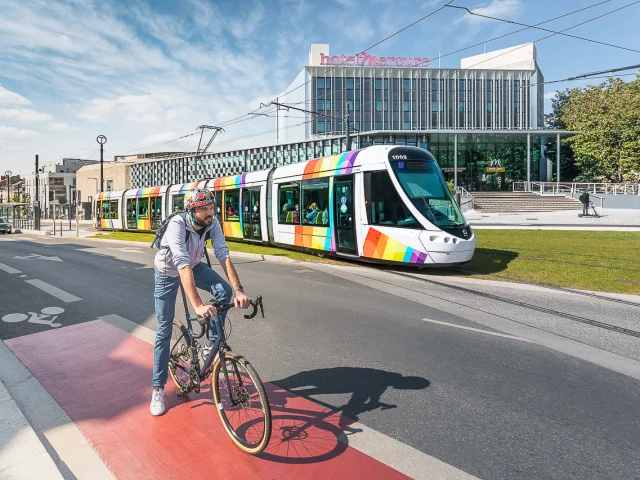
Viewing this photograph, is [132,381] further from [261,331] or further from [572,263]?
[572,263]

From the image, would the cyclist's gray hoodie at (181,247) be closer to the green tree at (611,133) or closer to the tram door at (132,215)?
the tram door at (132,215)

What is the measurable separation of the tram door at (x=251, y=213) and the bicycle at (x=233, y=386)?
540 inches

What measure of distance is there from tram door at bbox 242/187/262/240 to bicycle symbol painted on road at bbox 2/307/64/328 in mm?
10374

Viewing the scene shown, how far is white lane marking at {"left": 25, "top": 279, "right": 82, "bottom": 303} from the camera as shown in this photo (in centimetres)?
802

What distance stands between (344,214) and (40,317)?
24.7 feet

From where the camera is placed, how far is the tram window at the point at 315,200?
43.0 ft

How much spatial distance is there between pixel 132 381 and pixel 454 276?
7.98 meters

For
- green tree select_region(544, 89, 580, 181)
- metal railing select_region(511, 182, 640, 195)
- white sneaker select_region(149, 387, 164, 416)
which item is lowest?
white sneaker select_region(149, 387, 164, 416)

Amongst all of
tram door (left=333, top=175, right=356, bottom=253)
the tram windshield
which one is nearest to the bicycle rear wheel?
the tram windshield

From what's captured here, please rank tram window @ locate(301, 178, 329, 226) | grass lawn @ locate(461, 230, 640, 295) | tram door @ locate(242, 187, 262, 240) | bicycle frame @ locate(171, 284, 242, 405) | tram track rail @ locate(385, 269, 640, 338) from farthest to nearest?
tram door @ locate(242, 187, 262, 240) < tram window @ locate(301, 178, 329, 226) < grass lawn @ locate(461, 230, 640, 295) < tram track rail @ locate(385, 269, 640, 338) < bicycle frame @ locate(171, 284, 242, 405)

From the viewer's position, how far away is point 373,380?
4.37 metres

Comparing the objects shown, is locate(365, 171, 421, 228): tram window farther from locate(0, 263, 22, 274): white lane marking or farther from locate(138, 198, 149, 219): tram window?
locate(138, 198, 149, 219): tram window

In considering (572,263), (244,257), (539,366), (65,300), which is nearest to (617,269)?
(572,263)

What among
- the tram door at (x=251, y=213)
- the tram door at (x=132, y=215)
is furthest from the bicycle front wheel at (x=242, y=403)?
the tram door at (x=132, y=215)
